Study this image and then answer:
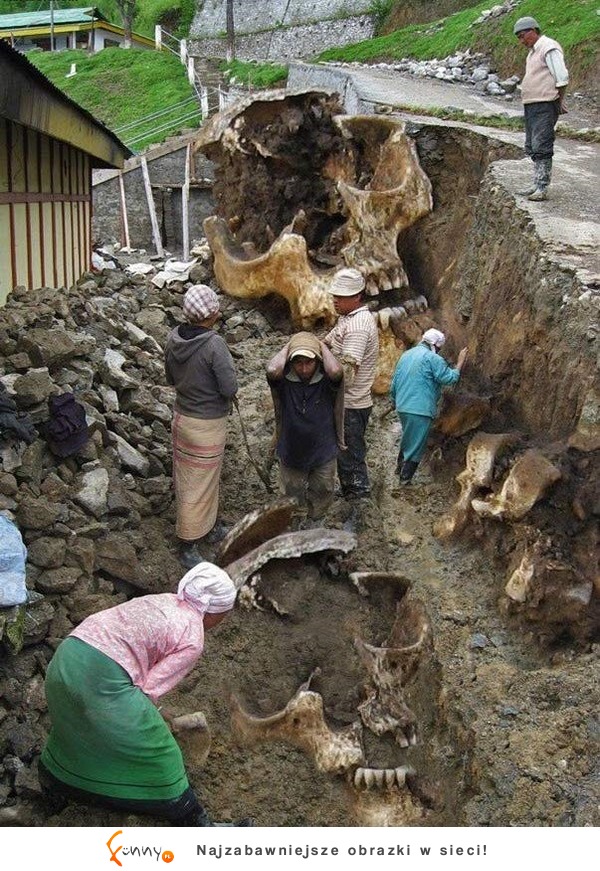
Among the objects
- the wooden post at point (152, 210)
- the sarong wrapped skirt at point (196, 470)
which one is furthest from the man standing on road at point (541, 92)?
the wooden post at point (152, 210)

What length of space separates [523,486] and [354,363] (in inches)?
63.2

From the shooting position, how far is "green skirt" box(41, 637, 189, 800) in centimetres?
304

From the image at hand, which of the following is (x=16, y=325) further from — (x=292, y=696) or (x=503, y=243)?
(x=503, y=243)

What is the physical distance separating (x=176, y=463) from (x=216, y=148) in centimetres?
532

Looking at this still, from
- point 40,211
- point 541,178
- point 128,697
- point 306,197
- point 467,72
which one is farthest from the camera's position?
point 467,72

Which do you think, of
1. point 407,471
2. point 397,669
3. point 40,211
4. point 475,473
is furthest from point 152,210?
point 397,669

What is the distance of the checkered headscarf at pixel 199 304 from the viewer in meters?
5.14

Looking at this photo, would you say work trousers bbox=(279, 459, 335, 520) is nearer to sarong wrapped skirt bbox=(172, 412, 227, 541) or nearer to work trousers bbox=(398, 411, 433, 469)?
sarong wrapped skirt bbox=(172, 412, 227, 541)

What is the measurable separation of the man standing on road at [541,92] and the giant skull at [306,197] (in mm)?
1697

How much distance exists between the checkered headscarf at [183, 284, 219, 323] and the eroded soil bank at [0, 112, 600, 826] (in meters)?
1.17

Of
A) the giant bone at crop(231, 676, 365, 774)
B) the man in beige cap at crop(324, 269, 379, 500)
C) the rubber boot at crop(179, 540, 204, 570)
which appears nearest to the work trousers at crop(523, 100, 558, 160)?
the man in beige cap at crop(324, 269, 379, 500)

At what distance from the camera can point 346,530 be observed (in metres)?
5.94

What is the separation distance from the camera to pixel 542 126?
678 centimetres

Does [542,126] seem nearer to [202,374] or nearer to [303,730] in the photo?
[202,374]
